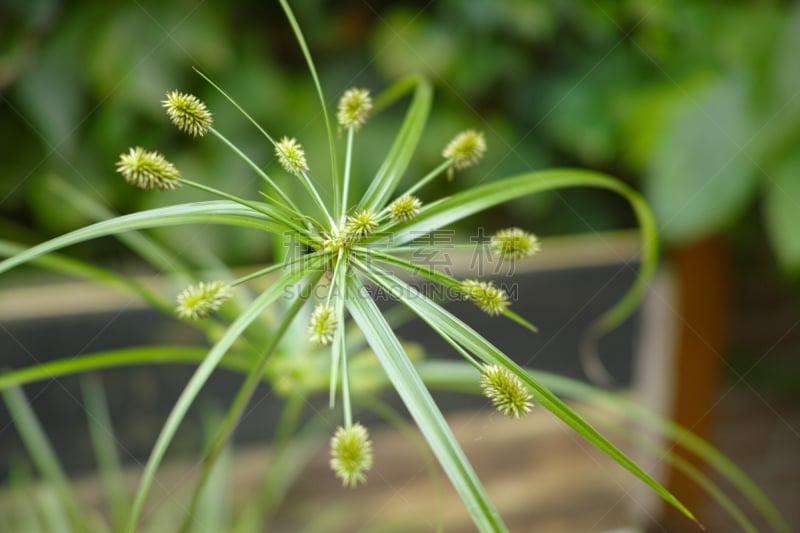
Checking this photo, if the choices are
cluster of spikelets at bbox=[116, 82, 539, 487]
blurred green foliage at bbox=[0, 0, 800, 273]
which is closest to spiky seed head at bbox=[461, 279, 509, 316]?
cluster of spikelets at bbox=[116, 82, 539, 487]

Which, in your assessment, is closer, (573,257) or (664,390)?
(573,257)

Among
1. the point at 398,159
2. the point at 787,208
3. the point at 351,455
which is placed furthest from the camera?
the point at 787,208

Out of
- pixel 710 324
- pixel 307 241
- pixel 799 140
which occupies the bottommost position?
pixel 307 241

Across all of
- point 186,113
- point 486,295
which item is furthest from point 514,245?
point 186,113

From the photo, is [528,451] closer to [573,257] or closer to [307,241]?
[573,257]

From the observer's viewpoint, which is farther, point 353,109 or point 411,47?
point 411,47

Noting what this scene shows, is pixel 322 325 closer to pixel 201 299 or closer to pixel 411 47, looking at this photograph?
pixel 201 299

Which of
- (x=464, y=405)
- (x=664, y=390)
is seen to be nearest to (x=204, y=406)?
(x=464, y=405)
